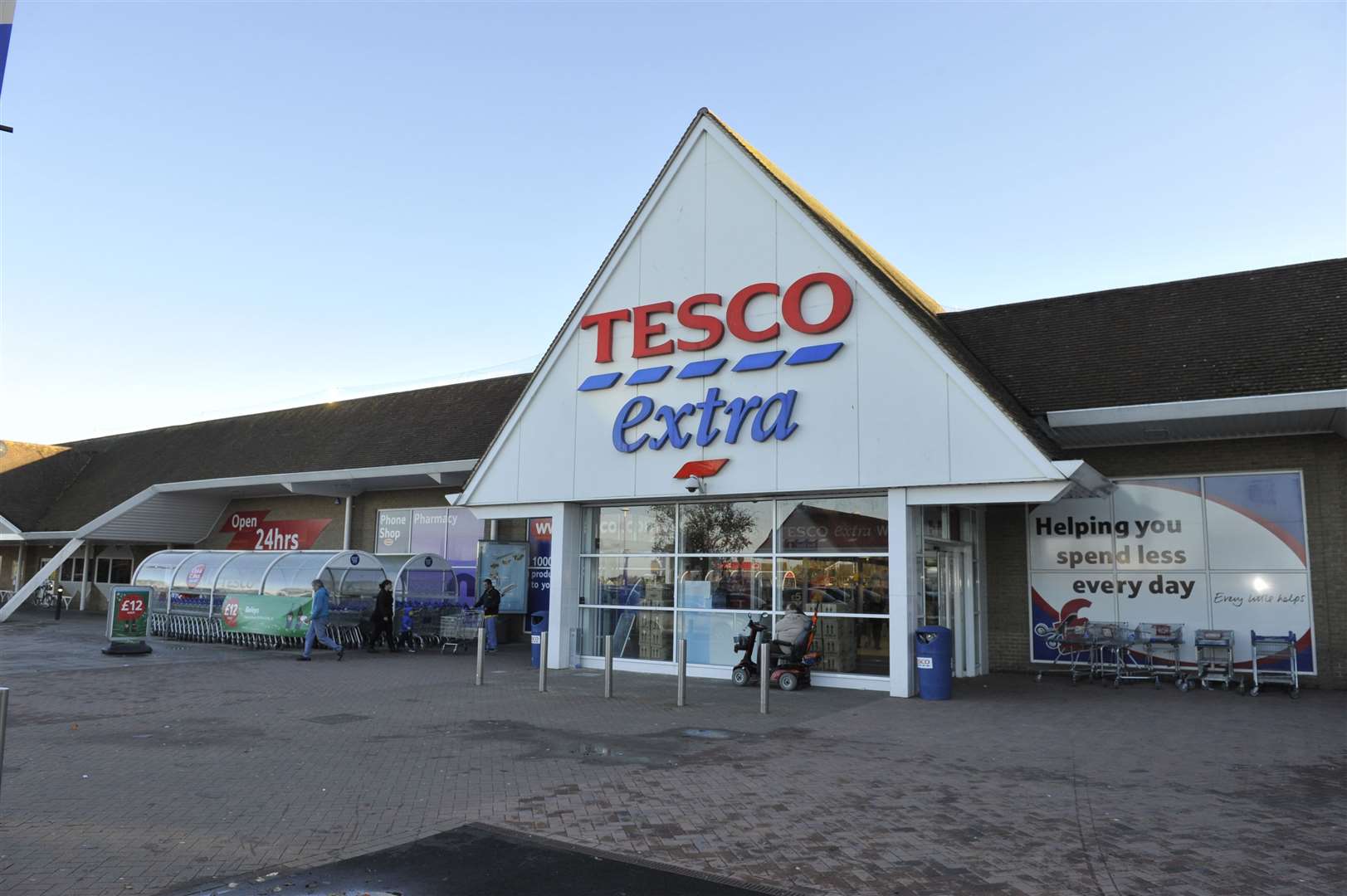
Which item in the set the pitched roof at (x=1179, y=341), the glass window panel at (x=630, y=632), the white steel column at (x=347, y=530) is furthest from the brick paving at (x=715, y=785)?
the white steel column at (x=347, y=530)

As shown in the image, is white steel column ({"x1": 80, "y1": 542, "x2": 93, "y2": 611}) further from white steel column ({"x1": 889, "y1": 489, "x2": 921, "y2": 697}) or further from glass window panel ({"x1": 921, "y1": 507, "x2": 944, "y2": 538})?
glass window panel ({"x1": 921, "y1": 507, "x2": 944, "y2": 538})

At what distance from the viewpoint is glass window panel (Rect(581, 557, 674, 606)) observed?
1808 cm

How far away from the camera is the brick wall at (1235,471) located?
15.3 meters

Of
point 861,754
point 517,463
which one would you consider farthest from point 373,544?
point 861,754

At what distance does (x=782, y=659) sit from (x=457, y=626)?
398 inches

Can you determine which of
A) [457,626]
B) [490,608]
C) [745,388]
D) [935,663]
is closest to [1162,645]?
[935,663]

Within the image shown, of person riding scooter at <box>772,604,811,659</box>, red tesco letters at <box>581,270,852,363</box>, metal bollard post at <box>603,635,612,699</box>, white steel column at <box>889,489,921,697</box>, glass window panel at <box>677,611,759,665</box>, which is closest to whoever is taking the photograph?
metal bollard post at <box>603,635,612,699</box>

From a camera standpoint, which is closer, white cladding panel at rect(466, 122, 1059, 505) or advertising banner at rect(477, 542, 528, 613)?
white cladding panel at rect(466, 122, 1059, 505)

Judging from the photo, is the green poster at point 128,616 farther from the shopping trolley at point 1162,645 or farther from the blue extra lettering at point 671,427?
the shopping trolley at point 1162,645

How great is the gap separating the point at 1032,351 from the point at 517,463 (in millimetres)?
10641

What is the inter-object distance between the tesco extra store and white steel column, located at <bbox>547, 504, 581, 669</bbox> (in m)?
0.07

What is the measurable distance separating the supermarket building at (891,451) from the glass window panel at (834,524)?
0.14 ft

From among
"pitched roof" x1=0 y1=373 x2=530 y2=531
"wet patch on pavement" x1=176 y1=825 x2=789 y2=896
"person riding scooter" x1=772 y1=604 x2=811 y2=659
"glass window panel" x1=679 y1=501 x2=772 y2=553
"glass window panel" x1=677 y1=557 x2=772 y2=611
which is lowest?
"wet patch on pavement" x1=176 y1=825 x2=789 y2=896

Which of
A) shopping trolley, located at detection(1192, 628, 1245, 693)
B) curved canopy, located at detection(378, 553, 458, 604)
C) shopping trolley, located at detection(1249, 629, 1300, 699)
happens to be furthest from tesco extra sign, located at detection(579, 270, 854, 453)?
shopping trolley, located at detection(1249, 629, 1300, 699)
